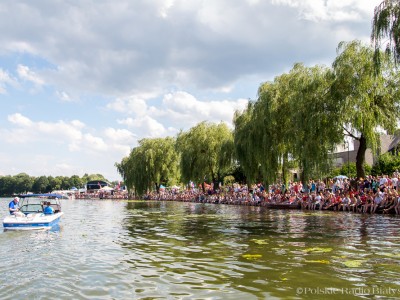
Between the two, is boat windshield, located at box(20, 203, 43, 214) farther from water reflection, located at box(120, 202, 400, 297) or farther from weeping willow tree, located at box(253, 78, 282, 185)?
weeping willow tree, located at box(253, 78, 282, 185)

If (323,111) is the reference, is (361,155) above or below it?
below

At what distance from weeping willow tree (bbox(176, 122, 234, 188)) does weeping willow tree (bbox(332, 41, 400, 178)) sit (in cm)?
2435

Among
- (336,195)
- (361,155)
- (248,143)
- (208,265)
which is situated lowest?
(208,265)

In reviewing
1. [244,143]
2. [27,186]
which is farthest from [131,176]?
[27,186]

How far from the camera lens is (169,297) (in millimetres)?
7352

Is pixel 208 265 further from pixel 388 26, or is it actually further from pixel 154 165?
pixel 154 165

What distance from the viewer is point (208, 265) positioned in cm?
999

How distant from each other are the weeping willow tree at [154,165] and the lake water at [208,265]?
4716cm

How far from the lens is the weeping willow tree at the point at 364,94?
994 inches

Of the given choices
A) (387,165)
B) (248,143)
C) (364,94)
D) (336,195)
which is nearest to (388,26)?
(364,94)

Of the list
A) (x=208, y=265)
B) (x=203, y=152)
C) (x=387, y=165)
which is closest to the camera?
(x=208, y=265)

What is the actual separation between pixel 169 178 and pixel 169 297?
58409 mm

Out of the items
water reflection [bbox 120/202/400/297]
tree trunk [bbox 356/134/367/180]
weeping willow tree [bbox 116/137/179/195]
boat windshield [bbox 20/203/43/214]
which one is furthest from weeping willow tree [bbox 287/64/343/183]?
weeping willow tree [bbox 116/137/179/195]

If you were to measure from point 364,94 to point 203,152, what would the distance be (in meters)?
29.3
